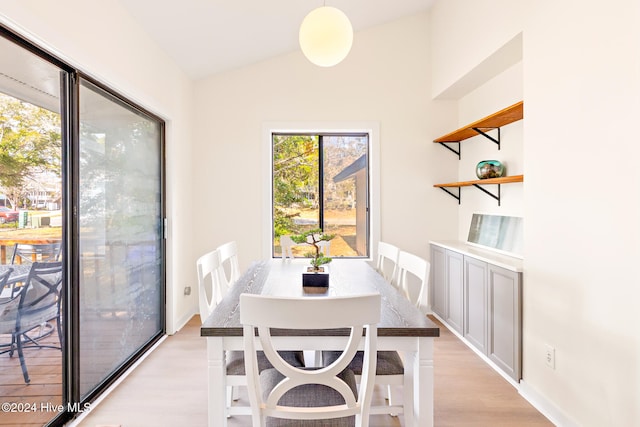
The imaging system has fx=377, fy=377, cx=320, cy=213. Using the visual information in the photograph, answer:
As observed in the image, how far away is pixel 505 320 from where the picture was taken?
2553 millimetres

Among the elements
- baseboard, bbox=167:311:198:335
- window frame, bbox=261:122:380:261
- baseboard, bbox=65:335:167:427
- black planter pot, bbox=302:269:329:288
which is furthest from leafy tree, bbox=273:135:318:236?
black planter pot, bbox=302:269:329:288

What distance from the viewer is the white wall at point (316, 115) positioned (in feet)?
13.1

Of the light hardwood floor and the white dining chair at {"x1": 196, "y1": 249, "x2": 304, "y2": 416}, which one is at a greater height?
the white dining chair at {"x1": 196, "y1": 249, "x2": 304, "y2": 416}

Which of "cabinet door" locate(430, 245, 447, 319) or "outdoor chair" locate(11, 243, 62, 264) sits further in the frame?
"cabinet door" locate(430, 245, 447, 319)

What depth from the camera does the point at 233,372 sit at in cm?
169

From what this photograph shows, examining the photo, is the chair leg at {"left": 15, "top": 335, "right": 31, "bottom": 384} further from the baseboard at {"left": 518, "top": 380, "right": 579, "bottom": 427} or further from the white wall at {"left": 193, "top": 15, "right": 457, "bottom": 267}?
the baseboard at {"left": 518, "top": 380, "right": 579, "bottom": 427}

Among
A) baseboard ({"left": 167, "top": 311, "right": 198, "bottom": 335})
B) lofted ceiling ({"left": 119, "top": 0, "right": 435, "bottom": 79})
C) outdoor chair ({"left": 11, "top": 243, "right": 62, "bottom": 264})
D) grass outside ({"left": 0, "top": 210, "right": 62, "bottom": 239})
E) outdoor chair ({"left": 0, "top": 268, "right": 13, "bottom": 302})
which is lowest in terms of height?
baseboard ({"left": 167, "top": 311, "right": 198, "bottom": 335})

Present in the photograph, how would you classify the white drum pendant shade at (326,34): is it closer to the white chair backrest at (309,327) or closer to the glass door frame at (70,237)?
the glass door frame at (70,237)

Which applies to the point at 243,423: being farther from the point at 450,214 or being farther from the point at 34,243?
the point at 450,214

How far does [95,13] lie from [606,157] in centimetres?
281

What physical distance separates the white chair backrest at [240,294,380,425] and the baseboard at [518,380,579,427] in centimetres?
139

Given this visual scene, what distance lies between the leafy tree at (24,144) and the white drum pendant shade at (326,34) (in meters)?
1.40

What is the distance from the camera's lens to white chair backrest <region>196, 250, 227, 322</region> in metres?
1.95

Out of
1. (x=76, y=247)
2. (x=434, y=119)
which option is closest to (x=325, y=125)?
(x=434, y=119)
